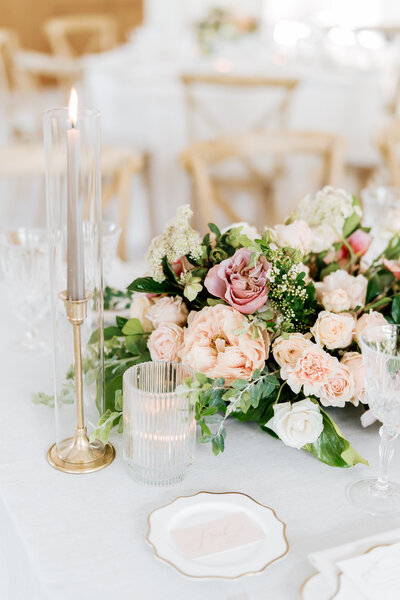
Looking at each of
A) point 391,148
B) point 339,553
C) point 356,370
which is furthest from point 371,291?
point 391,148

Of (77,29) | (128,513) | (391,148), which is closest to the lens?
(128,513)

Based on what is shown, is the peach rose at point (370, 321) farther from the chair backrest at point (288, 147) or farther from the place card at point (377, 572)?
the chair backrest at point (288, 147)

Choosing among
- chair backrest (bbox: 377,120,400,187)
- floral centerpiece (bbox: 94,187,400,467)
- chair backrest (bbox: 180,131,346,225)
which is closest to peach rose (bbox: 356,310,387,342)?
floral centerpiece (bbox: 94,187,400,467)

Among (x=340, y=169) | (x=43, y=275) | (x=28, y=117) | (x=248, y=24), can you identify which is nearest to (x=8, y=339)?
(x=43, y=275)

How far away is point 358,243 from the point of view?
105cm

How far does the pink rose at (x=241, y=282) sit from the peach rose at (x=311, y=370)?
0.27 ft

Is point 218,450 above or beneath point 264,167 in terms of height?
beneath

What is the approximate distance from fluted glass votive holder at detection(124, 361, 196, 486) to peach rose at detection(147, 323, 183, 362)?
2.2 inches

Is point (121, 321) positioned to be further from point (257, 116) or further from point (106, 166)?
point (257, 116)

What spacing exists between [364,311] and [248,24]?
12.7 ft

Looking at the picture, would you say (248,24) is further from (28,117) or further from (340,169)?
(340,169)

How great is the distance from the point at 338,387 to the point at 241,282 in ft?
0.57

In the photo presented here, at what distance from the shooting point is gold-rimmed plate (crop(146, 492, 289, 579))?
2.23 ft

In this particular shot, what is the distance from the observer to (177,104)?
10.2 ft
